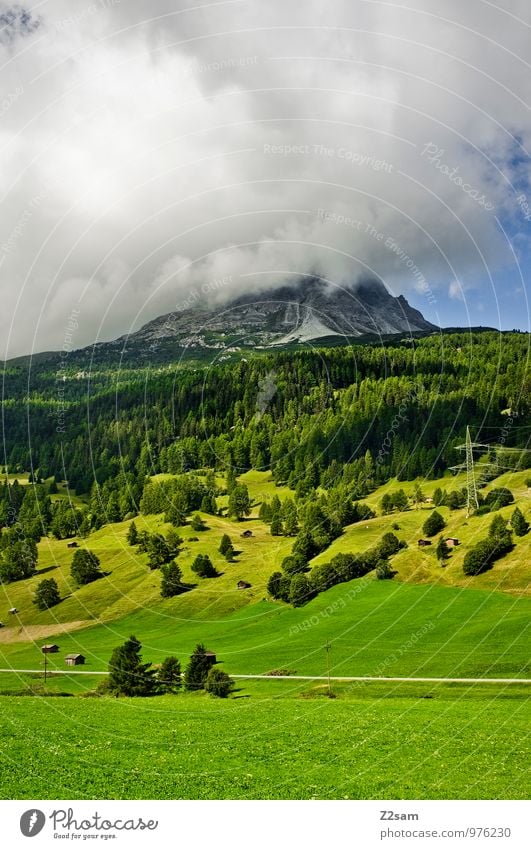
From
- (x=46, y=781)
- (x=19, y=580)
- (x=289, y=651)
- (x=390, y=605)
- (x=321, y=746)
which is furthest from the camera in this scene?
(x=19, y=580)

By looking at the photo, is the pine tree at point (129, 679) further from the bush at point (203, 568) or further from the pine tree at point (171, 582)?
the bush at point (203, 568)

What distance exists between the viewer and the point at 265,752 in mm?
29812

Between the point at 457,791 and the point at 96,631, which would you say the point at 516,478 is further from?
the point at 457,791

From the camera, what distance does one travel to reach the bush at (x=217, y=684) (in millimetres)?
66250

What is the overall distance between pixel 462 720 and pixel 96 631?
10313 cm

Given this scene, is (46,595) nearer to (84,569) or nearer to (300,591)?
(84,569)

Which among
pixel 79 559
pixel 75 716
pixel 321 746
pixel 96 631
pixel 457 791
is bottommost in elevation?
pixel 96 631

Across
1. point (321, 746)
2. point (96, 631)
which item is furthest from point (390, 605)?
point (321, 746)

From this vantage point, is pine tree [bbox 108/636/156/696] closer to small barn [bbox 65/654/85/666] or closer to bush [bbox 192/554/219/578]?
small barn [bbox 65/654/85/666]

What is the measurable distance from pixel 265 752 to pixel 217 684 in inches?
1574

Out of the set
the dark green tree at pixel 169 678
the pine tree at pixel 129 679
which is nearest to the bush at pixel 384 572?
the dark green tree at pixel 169 678

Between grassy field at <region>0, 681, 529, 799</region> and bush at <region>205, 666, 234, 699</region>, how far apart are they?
1813 centimetres

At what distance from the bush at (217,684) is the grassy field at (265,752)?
18131 millimetres

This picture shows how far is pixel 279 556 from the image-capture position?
153 metres
